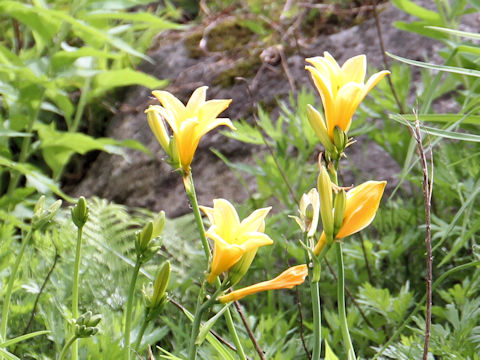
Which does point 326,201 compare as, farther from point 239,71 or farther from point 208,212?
point 239,71

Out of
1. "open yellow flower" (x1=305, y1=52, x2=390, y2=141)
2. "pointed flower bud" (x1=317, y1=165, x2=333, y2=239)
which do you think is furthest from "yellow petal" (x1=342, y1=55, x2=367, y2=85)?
"pointed flower bud" (x1=317, y1=165, x2=333, y2=239)

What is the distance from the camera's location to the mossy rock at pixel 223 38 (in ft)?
9.72

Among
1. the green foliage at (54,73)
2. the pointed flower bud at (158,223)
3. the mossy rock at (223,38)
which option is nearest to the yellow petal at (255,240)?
the pointed flower bud at (158,223)

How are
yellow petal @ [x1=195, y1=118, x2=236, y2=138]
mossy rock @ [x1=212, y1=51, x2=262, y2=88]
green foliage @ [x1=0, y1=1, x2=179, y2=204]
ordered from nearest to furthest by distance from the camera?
yellow petal @ [x1=195, y1=118, x2=236, y2=138] < green foliage @ [x1=0, y1=1, x2=179, y2=204] < mossy rock @ [x1=212, y1=51, x2=262, y2=88]

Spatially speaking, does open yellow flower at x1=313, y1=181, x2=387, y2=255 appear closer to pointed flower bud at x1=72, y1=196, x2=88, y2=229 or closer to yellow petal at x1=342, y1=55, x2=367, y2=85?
yellow petal at x1=342, y1=55, x2=367, y2=85

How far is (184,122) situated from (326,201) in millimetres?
175

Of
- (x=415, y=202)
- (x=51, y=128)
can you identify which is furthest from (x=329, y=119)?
(x=51, y=128)

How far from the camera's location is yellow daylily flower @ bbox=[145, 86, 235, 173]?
28.5 inches

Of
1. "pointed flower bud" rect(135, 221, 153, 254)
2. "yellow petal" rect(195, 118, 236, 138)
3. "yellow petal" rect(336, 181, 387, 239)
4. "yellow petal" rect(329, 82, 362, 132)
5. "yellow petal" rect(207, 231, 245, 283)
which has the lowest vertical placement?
"pointed flower bud" rect(135, 221, 153, 254)

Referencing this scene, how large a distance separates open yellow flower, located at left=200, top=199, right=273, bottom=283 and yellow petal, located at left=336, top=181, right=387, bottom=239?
0.08 meters

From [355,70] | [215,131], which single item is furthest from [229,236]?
[215,131]

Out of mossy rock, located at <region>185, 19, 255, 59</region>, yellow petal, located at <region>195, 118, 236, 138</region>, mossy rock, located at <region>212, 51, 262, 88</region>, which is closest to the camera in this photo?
yellow petal, located at <region>195, 118, 236, 138</region>

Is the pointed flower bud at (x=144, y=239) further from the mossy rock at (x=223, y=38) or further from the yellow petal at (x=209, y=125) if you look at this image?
the mossy rock at (x=223, y=38)

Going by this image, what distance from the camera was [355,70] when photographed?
74cm
